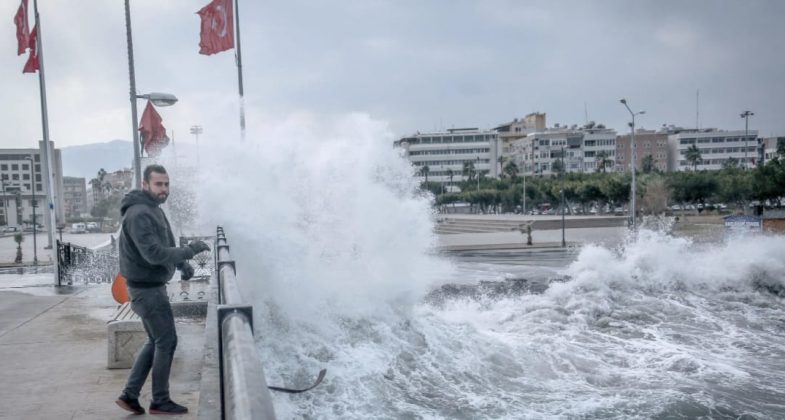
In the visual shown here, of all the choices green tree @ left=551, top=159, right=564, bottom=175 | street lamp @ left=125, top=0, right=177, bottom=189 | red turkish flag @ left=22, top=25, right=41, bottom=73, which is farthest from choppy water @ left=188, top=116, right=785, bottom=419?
green tree @ left=551, top=159, right=564, bottom=175

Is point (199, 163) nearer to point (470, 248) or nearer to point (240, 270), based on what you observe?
point (240, 270)

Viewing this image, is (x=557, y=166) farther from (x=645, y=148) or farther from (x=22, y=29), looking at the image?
(x=22, y=29)

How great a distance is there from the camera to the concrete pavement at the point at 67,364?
524 cm

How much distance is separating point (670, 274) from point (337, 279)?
14.6 metres

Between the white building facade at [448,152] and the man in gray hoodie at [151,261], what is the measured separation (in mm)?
121012

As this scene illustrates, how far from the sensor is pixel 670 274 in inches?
854

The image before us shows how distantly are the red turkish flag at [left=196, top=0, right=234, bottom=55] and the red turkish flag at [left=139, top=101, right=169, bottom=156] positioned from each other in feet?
15.3

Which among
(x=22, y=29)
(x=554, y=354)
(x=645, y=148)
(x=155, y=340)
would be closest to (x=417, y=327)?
(x=554, y=354)

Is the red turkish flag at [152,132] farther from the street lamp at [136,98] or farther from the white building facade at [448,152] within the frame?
the white building facade at [448,152]

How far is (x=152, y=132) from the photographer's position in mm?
13703

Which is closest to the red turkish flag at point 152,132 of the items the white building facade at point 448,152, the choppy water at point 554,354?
the choppy water at point 554,354

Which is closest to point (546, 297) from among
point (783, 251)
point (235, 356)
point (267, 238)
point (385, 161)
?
point (385, 161)

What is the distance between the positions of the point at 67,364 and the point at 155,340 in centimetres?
304

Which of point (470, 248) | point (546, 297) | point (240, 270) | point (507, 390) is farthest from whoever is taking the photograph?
point (470, 248)
